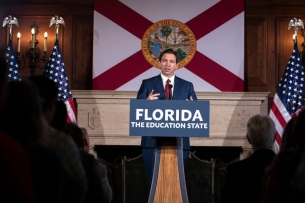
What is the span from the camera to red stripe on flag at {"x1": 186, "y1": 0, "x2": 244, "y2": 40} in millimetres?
7234

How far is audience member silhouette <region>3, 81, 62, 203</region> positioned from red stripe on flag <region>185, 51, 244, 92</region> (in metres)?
5.44

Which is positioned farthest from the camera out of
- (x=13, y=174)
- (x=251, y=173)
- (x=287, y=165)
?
(x=251, y=173)

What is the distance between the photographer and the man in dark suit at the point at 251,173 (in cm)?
278

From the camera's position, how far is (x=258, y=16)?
7254 mm

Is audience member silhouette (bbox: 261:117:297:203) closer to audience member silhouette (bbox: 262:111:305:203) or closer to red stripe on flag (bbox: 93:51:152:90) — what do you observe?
audience member silhouette (bbox: 262:111:305:203)

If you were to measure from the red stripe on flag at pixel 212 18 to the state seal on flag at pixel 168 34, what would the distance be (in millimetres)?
85

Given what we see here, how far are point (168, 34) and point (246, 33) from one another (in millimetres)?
942

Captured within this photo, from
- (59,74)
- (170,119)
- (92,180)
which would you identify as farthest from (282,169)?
(59,74)

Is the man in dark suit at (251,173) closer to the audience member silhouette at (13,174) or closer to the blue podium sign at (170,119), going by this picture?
the audience member silhouette at (13,174)

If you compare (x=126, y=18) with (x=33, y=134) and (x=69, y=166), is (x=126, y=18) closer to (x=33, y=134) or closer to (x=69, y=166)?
(x=69, y=166)

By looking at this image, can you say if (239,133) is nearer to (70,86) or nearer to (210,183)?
(210,183)

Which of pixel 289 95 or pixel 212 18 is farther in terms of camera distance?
pixel 212 18

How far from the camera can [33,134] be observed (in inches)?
69.9

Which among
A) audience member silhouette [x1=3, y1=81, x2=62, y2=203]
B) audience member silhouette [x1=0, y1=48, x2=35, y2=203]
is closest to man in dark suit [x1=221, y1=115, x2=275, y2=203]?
audience member silhouette [x1=3, y1=81, x2=62, y2=203]
